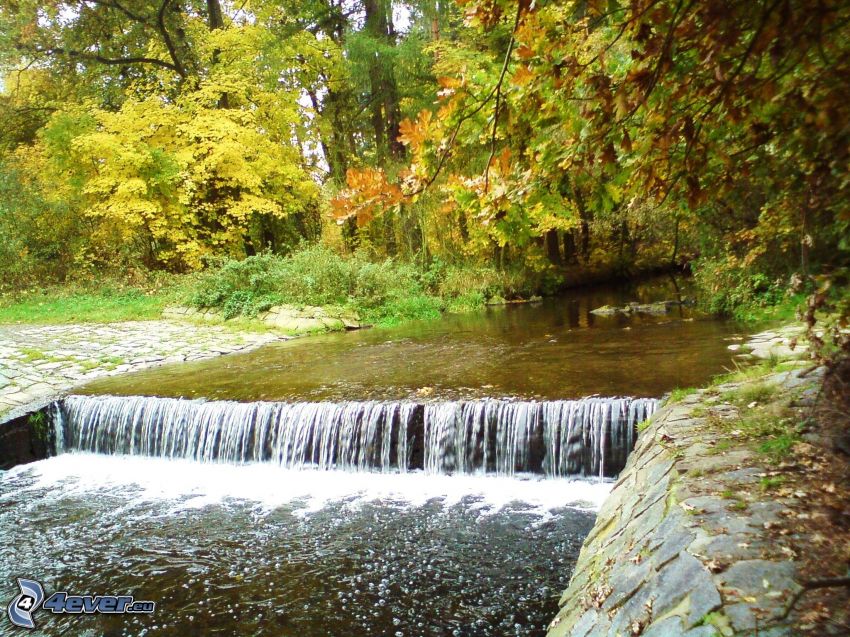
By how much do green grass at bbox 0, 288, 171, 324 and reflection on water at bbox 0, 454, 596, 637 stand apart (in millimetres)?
8330

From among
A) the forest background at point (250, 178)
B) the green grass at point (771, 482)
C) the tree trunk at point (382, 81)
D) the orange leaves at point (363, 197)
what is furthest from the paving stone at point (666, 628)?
the tree trunk at point (382, 81)

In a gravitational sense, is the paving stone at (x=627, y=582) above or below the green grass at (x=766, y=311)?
below

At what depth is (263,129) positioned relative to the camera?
19.7 m

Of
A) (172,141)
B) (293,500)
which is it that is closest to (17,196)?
(172,141)

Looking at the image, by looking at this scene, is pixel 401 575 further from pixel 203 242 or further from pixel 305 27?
pixel 305 27

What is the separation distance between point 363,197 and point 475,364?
19.6 feet

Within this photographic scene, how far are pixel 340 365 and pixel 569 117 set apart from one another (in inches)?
273

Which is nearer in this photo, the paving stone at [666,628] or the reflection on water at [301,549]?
the paving stone at [666,628]

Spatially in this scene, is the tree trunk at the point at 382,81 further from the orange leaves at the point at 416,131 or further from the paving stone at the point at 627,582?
the paving stone at the point at 627,582

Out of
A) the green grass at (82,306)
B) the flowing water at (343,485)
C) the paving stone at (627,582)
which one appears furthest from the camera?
the green grass at (82,306)

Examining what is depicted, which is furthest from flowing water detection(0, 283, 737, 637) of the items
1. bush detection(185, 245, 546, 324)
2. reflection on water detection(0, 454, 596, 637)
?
bush detection(185, 245, 546, 324)

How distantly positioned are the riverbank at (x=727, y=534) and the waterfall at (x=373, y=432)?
5.53ft

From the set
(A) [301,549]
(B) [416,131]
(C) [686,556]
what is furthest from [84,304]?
(C) [686,556]

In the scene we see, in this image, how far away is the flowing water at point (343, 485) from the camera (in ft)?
13.1
